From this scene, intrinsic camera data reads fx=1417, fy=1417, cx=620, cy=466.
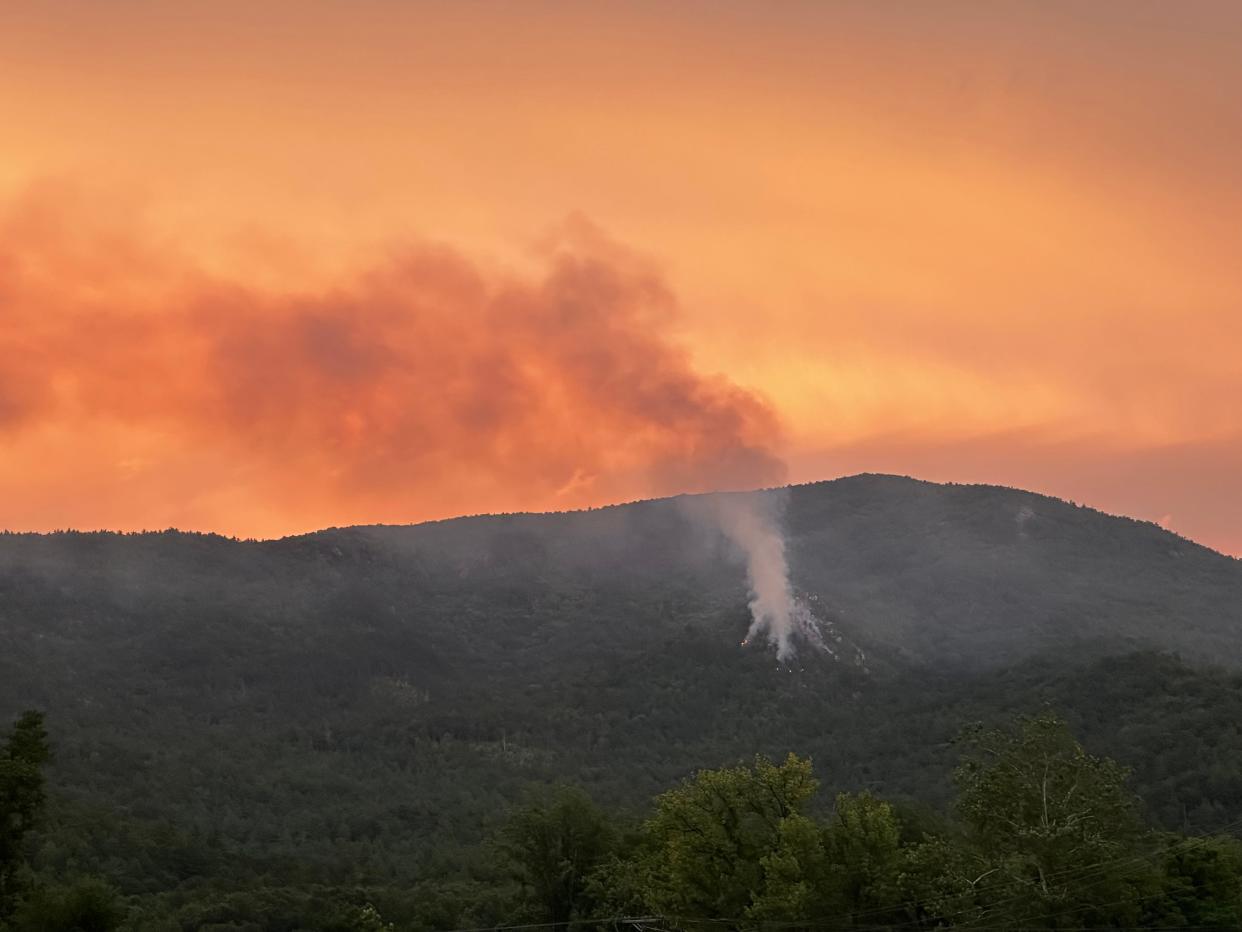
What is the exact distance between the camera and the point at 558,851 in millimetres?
102500

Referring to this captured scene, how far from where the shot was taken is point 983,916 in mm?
61094

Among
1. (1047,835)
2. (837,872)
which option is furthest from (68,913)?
(1047,835)

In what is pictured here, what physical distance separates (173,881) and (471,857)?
3372cm

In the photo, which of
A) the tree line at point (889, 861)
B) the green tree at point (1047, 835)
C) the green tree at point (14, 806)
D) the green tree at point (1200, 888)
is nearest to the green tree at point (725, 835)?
the tree line at point (889, 861)

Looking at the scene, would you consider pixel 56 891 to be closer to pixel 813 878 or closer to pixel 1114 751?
pixel 813 878

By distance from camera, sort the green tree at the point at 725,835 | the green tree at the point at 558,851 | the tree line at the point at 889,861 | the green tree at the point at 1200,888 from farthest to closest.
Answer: the green tree at the point at 558,851, the green tree at the point at 725,835, the green tree at the point at 1200,888, the tree line at the point at 889,861

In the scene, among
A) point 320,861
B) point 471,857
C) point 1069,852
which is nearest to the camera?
point 1069,852

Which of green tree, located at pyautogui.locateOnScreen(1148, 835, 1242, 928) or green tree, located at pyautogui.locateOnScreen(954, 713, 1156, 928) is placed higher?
green tree, located at pyautogui.locateOnScreen(954, 713, 1156, 928)

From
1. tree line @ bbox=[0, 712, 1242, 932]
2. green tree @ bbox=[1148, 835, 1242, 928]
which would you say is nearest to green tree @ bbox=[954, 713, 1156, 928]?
tree line @ bbox=[0, 712, 1242, 932]

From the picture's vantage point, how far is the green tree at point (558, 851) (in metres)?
102

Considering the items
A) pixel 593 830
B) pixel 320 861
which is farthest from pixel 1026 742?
pixel 320 861

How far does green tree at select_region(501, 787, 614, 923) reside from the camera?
101875 millimetres

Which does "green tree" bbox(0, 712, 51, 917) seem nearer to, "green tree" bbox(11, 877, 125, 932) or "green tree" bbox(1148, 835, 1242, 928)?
"green tree" bbox(11, 877, 125, 932)

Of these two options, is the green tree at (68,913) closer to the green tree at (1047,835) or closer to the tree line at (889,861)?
the tree line at (889,861)
